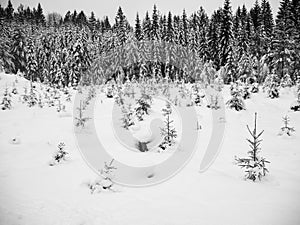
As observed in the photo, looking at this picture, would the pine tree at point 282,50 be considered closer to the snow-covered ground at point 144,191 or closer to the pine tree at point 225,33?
the pine tree at point 225,33

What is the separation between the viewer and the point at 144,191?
6781 mm

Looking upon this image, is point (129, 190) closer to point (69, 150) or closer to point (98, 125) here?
point (69, 150)

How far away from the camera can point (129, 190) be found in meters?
6.84

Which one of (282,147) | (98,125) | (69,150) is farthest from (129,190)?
(282,147)

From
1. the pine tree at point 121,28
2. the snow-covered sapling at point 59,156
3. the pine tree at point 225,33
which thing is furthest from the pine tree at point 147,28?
the snow-covered sapling at point 59,156

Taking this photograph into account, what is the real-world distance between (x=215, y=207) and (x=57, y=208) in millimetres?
3733

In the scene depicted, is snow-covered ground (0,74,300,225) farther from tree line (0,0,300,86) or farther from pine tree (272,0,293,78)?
tree line (0,0,300,86)

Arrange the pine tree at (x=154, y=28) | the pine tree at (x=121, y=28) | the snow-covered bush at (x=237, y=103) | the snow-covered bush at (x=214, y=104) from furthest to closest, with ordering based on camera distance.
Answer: the pine tree at (x=154, y=28), the pine tree at (x=121, y=28), the snow-covered bush at (x=214, y=104), the snow-covered bush at (x=237, y=103)

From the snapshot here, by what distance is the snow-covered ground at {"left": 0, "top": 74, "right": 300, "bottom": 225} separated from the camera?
519 cm

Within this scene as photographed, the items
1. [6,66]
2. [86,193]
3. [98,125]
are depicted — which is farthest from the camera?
[6,66]

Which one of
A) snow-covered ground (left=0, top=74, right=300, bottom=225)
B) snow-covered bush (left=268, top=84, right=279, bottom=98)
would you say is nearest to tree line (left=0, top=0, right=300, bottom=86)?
snow-covered bush (left=268, top=84, right=279, bottom=98)

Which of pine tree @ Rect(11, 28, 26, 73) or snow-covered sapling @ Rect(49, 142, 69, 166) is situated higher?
pine tree @ Rect(11, 28, 26, 73)

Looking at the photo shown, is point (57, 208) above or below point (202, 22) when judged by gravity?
below

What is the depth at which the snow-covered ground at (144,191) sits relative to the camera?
519 cm
